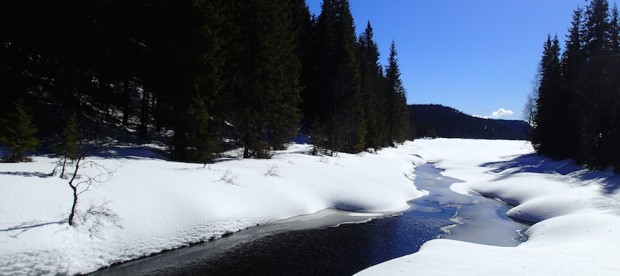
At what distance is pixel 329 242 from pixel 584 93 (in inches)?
1386

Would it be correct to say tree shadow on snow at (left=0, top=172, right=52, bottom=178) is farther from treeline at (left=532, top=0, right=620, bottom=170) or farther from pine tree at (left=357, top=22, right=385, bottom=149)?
pine tree at (left=357, top=22, right=385, bottom=149)

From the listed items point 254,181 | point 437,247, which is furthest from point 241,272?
point 254,181

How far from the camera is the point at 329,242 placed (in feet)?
44.4

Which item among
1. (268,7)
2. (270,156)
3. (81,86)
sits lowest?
(270,156)

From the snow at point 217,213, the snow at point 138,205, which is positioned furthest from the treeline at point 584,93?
the snow at point 138,205

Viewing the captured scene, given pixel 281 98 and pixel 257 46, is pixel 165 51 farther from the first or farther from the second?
pixel 281 98

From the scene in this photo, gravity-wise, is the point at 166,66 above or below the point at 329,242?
above

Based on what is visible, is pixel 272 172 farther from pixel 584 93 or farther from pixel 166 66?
pixel 584 93

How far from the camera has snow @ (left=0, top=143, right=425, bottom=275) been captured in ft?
30.0

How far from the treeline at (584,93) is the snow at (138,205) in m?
18.6

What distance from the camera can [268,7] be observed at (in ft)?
86.7

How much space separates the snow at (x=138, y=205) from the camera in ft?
30.0

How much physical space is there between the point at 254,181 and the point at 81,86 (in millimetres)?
9889

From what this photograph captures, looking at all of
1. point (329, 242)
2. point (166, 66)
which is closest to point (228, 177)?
point (329, 242)
